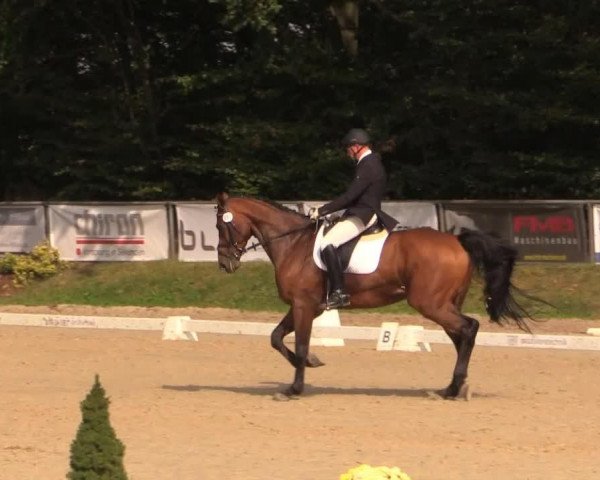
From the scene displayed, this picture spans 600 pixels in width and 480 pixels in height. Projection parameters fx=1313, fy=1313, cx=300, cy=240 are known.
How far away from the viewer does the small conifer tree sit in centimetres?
594

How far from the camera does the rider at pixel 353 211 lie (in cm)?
1287

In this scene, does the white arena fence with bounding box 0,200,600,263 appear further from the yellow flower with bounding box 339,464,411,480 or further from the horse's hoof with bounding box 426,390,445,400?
the yellow flower with bounding box 339,464,411,480

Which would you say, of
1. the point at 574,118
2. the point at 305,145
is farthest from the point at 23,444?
the point at 305,145

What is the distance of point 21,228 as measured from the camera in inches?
1130

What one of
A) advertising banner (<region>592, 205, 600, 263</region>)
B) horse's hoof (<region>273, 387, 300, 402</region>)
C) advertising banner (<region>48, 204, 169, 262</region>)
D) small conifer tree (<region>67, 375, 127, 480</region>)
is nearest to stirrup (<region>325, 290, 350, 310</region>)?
horse's hoof (<region>273, 387, 300, 402</region>)

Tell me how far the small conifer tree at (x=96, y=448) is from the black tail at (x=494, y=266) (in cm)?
727

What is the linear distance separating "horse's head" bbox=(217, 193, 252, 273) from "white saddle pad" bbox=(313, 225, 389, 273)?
0.96 meters

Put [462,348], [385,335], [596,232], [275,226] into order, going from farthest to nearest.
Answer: [596,232] → [385,335] → [275,226] → [462,348]

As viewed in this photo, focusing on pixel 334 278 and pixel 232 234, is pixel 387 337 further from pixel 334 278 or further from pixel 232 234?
pixel 334 278

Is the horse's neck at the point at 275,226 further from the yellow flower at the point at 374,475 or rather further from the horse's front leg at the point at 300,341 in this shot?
the yellow flower at the point at 374,475

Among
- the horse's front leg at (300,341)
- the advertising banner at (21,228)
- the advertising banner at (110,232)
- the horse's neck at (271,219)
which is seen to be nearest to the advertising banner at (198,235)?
the advertising banner at (110,232)

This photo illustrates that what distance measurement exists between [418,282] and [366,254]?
0.58m

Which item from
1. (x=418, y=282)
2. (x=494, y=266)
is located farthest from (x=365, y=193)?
(x=494, y=266)

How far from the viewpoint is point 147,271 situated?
26.9m
